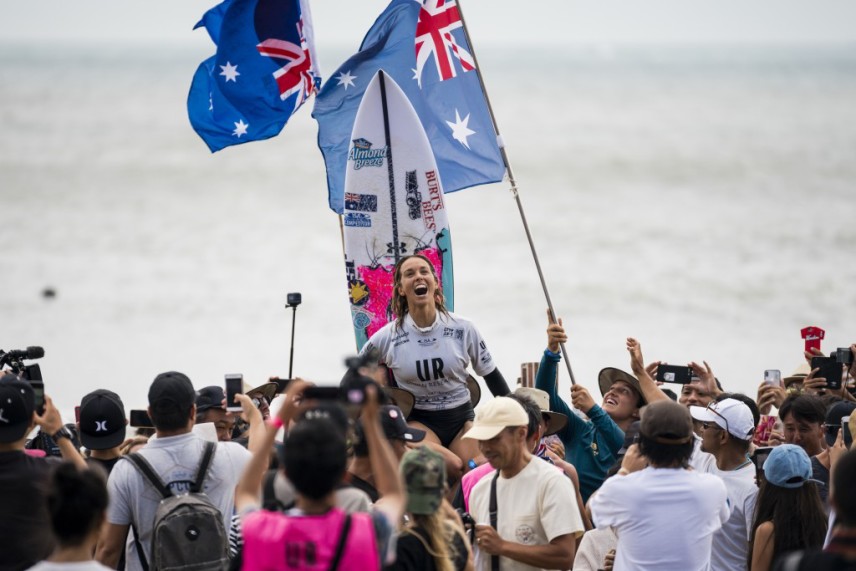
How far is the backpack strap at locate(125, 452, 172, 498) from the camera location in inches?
192

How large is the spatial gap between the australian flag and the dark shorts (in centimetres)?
377

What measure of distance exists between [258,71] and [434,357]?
13.1ft

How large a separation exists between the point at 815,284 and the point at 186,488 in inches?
902

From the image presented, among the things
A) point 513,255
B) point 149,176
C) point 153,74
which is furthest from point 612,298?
point 153,74

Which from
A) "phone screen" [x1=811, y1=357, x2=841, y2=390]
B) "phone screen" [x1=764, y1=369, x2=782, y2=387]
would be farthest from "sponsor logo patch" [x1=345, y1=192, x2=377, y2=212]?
"phone screen" [x1=811, y1=357, x2=841, y2=390]

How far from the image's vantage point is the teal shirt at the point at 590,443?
6.52 meters

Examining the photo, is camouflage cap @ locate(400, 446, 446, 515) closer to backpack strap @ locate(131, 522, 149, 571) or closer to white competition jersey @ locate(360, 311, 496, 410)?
backpack strap @ locate(131, 522, 149, 571)

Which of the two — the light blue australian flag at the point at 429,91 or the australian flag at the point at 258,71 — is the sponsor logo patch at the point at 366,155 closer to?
the light blue australian flag at the point at 429,91

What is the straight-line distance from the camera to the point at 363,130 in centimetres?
825

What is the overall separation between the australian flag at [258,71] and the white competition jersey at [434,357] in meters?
3.55

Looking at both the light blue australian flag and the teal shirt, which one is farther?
the light blue australian flag

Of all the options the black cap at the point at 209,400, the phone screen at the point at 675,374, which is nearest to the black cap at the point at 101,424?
the black cap at the point at 209,400

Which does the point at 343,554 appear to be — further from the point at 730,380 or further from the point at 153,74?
the point at 153,74

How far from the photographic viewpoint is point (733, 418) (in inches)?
226
